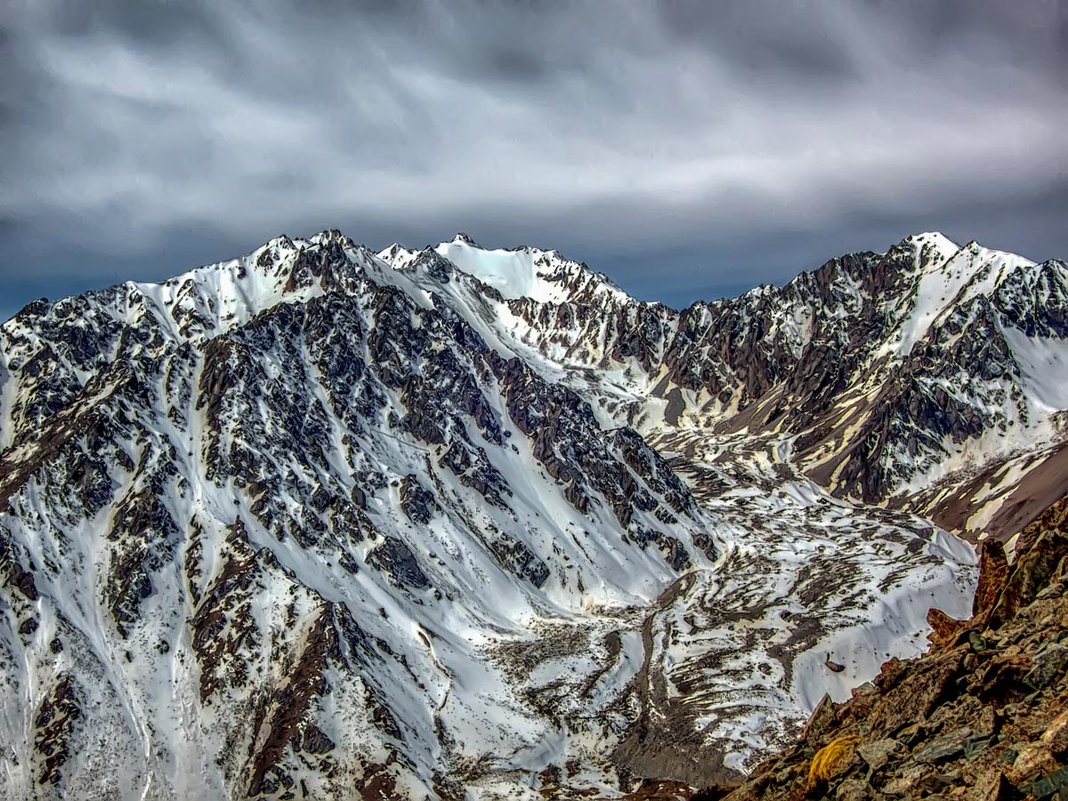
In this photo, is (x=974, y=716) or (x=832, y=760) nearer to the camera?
(x=974, y=716)

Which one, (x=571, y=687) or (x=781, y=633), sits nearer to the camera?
(x=571, y=687)

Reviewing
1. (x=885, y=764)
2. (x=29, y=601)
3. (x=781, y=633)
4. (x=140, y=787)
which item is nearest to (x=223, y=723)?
(x=140, y=787)

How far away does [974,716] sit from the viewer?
123ft

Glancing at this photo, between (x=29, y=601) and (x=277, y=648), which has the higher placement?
(x=29, y=601)

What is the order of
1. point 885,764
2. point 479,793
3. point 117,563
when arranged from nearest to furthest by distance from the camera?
point 885,764 → point 479,793 → point 117,563

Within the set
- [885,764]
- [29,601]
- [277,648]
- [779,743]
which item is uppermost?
[29,601]

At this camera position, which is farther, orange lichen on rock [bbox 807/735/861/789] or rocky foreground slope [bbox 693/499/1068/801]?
orange lichen on rock [bbox 807/735/861/789]

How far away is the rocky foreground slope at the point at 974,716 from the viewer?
33.1 m

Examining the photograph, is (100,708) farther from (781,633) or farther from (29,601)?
(781,633)

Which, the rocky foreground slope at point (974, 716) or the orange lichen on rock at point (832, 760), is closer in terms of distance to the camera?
the rocky foreground slope at point (974, 716)

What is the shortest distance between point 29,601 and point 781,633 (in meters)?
154

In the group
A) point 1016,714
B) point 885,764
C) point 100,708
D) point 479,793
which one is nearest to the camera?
point 1016,714

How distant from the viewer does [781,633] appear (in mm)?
199625

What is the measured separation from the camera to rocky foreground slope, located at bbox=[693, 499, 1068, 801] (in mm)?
33094
